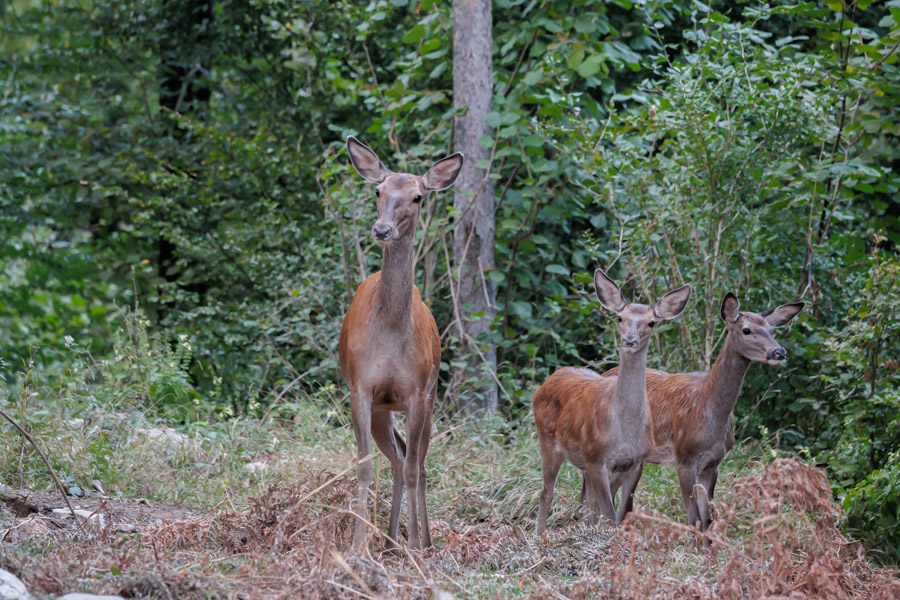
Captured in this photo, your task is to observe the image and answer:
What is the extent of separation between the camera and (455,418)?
373 inches

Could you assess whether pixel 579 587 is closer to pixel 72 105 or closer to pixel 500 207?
pixel 500 207

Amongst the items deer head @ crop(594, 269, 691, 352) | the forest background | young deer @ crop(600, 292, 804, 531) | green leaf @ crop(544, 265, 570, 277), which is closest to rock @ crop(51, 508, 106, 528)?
the forest background

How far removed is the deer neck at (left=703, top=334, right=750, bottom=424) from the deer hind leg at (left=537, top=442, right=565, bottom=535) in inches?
44.5

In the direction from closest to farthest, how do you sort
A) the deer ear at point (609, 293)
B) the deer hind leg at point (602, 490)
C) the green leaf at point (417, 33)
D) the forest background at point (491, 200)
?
1. the deer hind leg at point (602, 490)
2. the deer ear at point (609, 293)
3. the forest background at point (491, 200)
4. the green leaf at point (417, 33)

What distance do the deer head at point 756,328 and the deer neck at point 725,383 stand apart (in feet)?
0.21

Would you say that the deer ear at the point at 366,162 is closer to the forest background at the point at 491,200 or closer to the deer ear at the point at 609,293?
the deer ear at the point at 609,293

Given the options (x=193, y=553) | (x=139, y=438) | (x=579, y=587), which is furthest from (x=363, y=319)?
(x=139, y=438)

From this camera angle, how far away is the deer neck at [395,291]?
19.5 ft

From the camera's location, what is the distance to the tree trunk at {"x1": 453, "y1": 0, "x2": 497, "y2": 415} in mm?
10320

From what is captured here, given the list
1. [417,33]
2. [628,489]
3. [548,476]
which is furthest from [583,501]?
[417,33]

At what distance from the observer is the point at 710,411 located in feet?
22.5

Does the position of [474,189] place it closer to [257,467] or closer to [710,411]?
[257,467]

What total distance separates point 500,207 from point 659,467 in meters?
4.02

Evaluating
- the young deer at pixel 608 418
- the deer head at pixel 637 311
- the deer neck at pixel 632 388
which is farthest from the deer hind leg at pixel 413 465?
the deer head at pixel 637 311
